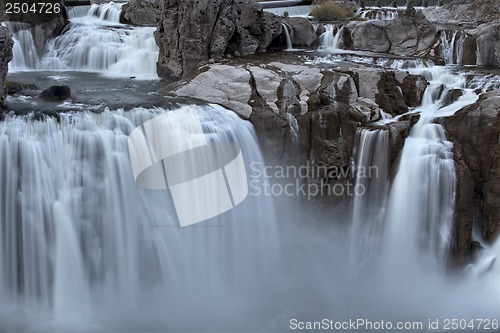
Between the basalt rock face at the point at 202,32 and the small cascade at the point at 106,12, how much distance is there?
542cm

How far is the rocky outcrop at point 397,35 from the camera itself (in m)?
16.4

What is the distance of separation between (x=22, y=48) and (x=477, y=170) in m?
13.8

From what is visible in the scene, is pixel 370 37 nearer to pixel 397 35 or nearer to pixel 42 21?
pixel 397 35

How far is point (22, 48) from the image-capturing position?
17.1 meters

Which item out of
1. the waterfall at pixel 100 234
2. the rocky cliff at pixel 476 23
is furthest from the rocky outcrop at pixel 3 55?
the rocky cliff at pixel 476 23

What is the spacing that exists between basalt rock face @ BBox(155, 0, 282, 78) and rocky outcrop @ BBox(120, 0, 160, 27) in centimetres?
527

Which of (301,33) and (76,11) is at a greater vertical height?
(76,11)

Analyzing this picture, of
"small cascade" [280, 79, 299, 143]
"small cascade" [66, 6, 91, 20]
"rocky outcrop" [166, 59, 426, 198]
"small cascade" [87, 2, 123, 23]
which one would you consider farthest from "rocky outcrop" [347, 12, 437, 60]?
"small cascade" [66, 6, 91, 20]

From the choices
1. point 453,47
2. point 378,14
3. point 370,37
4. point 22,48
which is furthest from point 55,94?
point 378,14

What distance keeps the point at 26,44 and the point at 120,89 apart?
548 centimetres

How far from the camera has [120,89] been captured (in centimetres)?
1370

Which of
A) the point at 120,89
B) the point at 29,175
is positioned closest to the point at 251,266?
the point at 29,175

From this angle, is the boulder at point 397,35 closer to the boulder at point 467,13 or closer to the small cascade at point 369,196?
the boulder at point 467,13

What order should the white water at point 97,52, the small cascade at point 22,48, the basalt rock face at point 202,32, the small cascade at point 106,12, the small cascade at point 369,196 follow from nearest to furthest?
the small cascade at point 369,196 < the basalt rock face at point 202,32 < the white water at point 97,52 < the small cascade at point 22,48 < the small cascade at point 106,12
